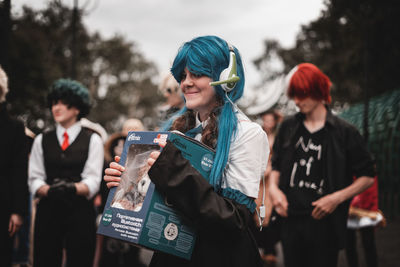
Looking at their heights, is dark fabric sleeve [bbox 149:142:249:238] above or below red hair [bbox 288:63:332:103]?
below

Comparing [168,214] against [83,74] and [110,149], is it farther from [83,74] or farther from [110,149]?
[83,74]

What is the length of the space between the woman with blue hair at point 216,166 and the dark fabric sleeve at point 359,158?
62.9 inches

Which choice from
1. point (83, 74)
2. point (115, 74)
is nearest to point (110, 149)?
point (83, 74)

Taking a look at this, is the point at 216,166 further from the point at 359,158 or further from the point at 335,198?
the point at 359,158

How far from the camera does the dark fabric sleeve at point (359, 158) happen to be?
3.16 meters

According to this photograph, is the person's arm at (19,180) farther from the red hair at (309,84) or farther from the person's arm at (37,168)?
the red hair at (309,84)

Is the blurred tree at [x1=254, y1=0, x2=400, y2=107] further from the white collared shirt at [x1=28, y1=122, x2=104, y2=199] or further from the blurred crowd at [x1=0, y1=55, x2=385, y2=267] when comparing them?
the white collared shirt at [x1=28, y1=122, x2=104, y2=199]

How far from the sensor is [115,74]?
29984 mm

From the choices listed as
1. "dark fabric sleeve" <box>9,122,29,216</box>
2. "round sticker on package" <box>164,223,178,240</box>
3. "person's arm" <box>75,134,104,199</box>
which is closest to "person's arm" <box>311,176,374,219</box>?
"round sticker on package" <box>164,223,178,240</box>

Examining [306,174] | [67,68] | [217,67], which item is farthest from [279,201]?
[67,68]

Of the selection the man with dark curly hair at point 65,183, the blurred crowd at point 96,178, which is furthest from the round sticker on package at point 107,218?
the man with dark curly hair at point 65,183

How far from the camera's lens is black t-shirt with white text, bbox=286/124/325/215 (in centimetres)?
317

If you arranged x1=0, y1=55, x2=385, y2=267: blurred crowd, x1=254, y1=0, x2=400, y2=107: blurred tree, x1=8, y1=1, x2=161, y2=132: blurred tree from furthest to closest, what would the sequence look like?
x1=8, y1=1, x2=161, y2=132: blurred tree
x1=254, y1=0, x2=400, y2=107: blurred tree
x1=0, y1=55, x2=385, y2=267: blurred crowd

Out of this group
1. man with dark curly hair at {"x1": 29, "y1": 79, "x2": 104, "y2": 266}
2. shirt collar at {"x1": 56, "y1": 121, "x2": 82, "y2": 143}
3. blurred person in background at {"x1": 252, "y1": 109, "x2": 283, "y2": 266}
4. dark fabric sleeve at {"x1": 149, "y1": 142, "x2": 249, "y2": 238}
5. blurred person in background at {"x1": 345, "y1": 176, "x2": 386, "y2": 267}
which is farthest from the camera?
blurred person in background at {"x1": 252, "y1": 109, "x2": 283, "y2": 266}
